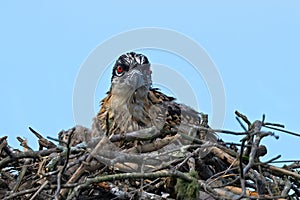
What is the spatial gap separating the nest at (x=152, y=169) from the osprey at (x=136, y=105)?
1.09 metres

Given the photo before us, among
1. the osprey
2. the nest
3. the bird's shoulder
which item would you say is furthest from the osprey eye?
the nest

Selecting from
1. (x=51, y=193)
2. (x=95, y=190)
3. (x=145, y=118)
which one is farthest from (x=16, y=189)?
(x=145, y=118)

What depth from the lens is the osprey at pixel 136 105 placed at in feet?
18.4

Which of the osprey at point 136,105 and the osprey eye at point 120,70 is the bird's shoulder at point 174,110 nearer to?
the osprey at point 136,105

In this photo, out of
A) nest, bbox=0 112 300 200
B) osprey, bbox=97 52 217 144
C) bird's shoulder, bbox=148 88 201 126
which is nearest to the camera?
nest, bbox=0 112 300 200

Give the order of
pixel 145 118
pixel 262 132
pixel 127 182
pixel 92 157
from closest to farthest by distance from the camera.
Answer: pixel 262 132, pixel 92 157, pixel 127 182, pixel 145 118

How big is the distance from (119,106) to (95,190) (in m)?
1.67

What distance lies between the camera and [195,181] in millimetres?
3551

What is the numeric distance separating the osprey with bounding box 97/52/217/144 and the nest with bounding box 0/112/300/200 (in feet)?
3.59

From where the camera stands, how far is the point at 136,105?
573cm

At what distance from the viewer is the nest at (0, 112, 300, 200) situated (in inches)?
143

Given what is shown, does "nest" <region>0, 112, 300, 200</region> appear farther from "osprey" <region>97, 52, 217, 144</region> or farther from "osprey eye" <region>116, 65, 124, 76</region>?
"osprey eye" <region>116, 65, 124, 76</region>

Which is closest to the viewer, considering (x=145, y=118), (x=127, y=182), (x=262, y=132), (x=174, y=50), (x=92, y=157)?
(x=262, y=132)

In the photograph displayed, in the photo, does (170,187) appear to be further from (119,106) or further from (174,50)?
(119,106)
